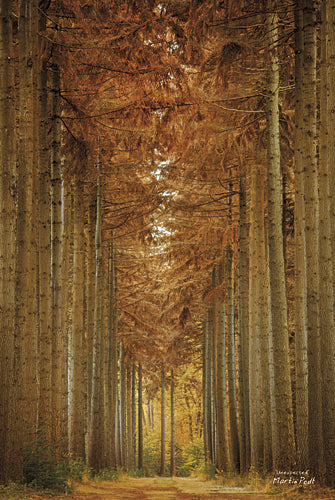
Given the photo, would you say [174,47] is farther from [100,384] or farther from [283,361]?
[100,384]

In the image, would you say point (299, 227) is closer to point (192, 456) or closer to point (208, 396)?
point (208, 396)

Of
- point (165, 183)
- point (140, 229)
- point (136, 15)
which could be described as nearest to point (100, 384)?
point (140, 229)

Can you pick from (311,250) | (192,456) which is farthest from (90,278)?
(192,456)

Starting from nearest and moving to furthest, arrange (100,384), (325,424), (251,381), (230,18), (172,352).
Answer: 1. (325,424)
2. (230,18)
3. (251,381)
4. (100,384)
5. (172,352)

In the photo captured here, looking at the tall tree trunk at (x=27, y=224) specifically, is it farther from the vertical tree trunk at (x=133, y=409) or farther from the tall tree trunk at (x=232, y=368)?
the vertical tree trunk at (x=133, y=409)

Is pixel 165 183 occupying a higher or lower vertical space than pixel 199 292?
higher

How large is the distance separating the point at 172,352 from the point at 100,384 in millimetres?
13661

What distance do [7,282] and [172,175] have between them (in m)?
10.4

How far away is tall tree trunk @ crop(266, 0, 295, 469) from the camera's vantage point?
9562mm

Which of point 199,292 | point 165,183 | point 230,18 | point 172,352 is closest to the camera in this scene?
point 230,18

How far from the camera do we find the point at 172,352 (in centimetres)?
2884

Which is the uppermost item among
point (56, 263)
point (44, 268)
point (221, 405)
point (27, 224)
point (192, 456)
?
point (27, 224)

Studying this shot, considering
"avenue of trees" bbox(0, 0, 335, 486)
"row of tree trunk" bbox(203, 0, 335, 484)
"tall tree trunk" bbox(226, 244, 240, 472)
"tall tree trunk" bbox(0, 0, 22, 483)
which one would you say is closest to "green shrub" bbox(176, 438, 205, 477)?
"avenue of trees" bbox(0, 0, 335, 486)

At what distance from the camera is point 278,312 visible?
9.93m
